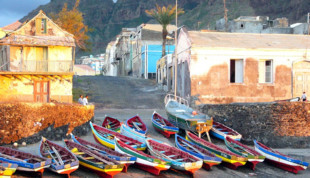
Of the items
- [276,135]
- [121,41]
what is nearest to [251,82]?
[276,135]

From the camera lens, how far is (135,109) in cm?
3002

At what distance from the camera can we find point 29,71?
2856 cm

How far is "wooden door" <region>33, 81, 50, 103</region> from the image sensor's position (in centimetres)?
2925

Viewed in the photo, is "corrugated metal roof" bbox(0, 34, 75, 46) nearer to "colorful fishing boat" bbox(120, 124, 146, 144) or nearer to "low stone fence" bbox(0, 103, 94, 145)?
"low stone fence" bbox(0, 103, 94, 145)

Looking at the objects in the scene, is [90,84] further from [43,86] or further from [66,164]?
[66,164]

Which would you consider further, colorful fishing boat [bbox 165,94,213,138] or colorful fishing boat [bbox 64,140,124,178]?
colorful fishing boat [bbox 165,94,213,138]

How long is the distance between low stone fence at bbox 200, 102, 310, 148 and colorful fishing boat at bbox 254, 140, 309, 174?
2.83 m

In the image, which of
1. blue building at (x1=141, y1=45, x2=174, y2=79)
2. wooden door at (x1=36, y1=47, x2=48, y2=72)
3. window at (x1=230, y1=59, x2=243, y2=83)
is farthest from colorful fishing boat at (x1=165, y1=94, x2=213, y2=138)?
blue building at (x1=141, y1=45, x2=174, y2=79)

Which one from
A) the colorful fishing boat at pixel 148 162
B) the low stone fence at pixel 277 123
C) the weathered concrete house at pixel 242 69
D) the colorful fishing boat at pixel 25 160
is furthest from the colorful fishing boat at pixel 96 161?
the weathered concrete house at pixel 242 69

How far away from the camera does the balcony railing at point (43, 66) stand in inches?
1148

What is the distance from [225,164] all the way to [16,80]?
19.0 metres

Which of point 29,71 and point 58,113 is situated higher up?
point 29,71

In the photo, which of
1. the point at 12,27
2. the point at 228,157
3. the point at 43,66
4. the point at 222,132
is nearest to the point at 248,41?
the point at 222,132

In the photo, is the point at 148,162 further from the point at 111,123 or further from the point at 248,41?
the point at 248,41
